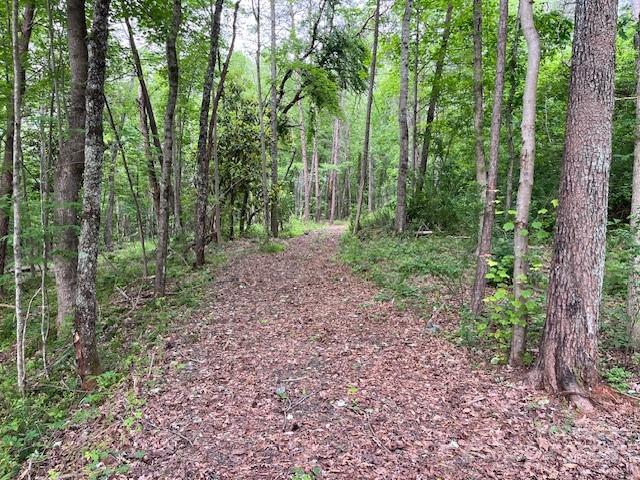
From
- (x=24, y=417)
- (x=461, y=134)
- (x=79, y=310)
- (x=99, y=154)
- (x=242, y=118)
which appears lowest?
(x=24, y=417)

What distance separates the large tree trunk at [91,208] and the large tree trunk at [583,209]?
5.27m

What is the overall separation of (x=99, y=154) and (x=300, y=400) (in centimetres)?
388

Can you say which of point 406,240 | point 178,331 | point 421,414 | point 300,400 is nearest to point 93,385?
point 178,331

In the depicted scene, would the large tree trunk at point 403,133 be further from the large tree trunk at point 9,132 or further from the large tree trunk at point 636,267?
the large tree trunk at point 9,132

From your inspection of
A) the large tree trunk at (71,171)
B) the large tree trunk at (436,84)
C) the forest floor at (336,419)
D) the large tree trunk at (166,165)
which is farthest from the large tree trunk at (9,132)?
the large tree trunk at (436,84)

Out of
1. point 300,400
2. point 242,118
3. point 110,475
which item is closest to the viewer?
point 110,475

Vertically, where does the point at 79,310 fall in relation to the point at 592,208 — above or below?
below

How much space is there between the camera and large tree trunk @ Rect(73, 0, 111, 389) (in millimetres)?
4672

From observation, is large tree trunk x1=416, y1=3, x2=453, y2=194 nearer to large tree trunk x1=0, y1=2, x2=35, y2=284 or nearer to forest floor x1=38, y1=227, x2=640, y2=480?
forest floor x1=38, y1=227, x2=640, y2=480

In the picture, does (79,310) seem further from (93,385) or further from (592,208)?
(592,208)

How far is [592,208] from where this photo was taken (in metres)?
3.69

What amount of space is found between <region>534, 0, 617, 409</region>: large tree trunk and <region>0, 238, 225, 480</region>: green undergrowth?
5.02m

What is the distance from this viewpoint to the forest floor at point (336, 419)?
3172 mm

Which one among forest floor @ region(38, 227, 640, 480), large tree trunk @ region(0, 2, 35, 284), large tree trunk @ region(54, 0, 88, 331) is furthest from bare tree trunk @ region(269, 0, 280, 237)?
forest floor @ region(38, 227, 640, 480)
